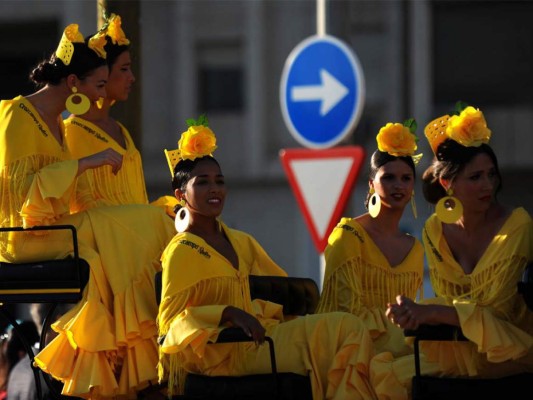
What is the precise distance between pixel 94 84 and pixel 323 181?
9.98ft

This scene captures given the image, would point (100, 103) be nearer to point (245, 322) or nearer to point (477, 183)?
point (245, 322)

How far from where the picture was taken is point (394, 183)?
276 inches

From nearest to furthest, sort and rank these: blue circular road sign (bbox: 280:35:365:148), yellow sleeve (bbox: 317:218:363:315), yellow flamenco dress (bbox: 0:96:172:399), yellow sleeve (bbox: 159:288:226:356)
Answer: yellow sleeve (bbox: 159:288:226:356), yellow flamenco dress (bbox: 0:96:172:399), yellow sleeve (bbox: 317:218:363:315), blue circular road sign (bbox: 280:35:365:148)

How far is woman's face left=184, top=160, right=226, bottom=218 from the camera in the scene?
21.1 ft

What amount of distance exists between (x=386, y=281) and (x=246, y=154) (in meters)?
14.2

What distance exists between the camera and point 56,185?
22.1 ft

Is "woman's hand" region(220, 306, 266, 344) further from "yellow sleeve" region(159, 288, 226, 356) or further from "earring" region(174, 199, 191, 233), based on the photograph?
"earring" region(174, 199, 191, 233)

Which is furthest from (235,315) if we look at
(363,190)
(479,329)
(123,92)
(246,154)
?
(246,154)

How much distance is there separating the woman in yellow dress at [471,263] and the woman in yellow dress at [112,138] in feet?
5.27

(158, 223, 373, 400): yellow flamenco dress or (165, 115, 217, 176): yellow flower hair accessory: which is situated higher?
(165, 115, 217, 176): yellow flower hair accessory

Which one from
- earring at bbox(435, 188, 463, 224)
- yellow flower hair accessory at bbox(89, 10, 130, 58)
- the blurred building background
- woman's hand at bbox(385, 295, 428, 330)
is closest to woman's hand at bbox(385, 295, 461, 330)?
woman's hand at bbox(385, 295, 428, 330)

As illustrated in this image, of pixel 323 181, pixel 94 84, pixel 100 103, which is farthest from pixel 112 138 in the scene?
pixel 323 181

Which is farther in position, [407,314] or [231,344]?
[231,344]

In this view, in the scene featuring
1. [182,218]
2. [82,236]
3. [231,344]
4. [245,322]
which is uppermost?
[182,218]
